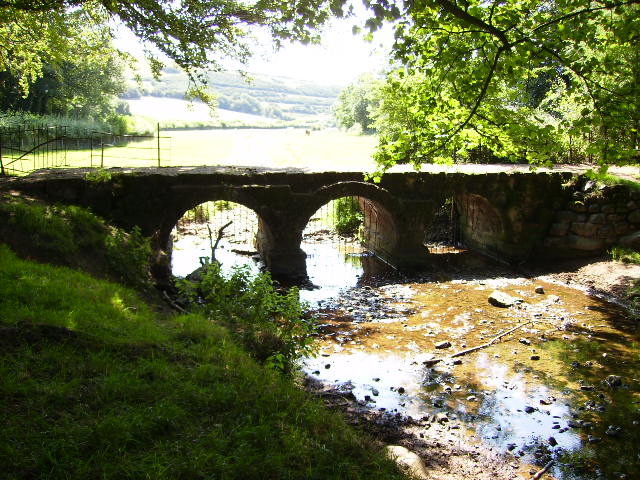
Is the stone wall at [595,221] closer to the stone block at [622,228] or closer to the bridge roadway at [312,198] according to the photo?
the stone block at [622,228]

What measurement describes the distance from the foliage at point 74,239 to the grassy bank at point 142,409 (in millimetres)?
3412

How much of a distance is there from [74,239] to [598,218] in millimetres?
15882

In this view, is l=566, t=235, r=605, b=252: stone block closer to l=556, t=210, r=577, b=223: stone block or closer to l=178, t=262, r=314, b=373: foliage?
l=556, t=210, r=577, b=223: stone block

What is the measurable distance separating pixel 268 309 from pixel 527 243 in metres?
12.8

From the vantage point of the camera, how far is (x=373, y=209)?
64.8 feet

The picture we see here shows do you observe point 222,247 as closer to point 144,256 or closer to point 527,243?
point 144,256

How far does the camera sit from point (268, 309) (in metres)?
9.28

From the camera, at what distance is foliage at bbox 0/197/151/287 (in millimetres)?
10828

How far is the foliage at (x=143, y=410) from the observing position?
4.54 m

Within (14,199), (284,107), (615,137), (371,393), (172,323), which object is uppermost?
(284,107)

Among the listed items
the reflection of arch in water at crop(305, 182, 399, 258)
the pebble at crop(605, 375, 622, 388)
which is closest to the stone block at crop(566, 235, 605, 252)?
the reflection of arch in water at crop(305, 182, 399, 258)

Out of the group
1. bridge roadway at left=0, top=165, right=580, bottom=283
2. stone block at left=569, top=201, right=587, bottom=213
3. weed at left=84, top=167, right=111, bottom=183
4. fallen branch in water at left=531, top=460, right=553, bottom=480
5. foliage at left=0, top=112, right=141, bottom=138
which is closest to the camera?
fallen branch in water at left=531, top=460, right=553, bottom=480

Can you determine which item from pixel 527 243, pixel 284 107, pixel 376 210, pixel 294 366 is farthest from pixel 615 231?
pixel 284 107

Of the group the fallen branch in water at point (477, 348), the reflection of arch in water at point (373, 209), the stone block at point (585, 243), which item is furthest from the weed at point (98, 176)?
the stone block at point (585, 243)
